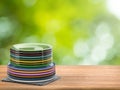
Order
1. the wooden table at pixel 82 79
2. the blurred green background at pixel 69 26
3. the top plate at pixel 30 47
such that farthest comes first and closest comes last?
the blurred green background at pixel 69 26, the top plate at pixel 30 47, the wooden table at pixel 82 79

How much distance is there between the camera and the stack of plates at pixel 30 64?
1.38m

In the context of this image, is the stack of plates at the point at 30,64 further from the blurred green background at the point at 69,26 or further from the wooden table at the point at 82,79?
the blurred green background at the point at 69,26

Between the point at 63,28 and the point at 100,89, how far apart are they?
1379 mm

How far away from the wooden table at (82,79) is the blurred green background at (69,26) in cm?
101

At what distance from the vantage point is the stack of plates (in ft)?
4.52

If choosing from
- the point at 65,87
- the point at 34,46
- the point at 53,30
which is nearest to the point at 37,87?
the point at 65,87

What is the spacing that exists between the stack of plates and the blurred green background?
4.03 ft

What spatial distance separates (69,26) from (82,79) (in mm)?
1236

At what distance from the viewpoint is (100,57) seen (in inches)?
105

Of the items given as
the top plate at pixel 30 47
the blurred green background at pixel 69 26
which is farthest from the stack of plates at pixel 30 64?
the blurred green background at pixel 69 26

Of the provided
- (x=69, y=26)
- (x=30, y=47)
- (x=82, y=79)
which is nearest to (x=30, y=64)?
(x=30, y=47)

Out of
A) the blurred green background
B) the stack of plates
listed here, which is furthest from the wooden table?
the blurred green background

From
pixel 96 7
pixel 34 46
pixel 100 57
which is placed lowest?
pixel 100 57

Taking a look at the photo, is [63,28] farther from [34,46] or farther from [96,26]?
[34,46]
